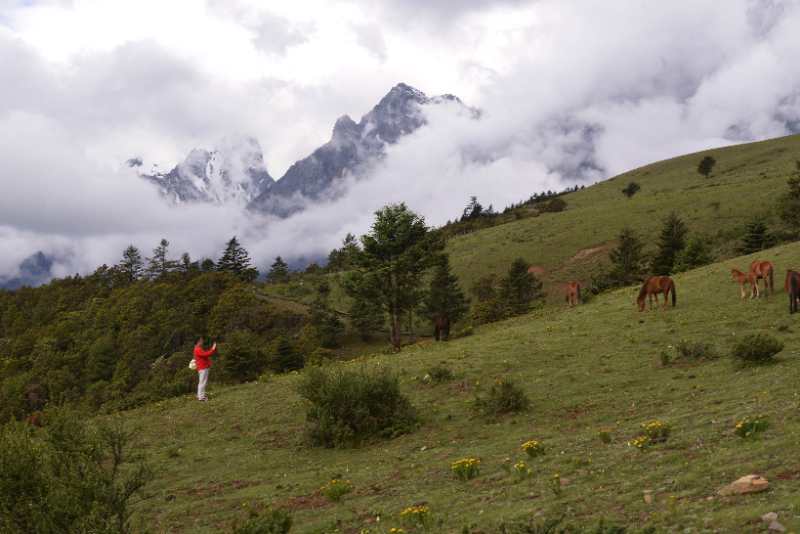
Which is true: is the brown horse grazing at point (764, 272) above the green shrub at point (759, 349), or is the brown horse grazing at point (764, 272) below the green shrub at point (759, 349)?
above

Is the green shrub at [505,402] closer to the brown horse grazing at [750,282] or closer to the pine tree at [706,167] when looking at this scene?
the brown horse grazing at [750,282]

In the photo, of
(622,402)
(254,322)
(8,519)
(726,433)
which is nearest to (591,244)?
(254,322)

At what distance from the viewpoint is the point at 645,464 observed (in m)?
10.2

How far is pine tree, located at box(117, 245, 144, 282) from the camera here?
126 m

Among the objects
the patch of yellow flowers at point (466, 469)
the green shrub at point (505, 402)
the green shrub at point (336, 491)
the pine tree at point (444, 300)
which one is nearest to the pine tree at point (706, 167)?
the pine tree at point (444, 300)

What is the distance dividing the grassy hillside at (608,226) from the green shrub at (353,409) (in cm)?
4614

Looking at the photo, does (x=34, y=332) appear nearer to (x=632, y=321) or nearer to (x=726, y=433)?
(x=632, y=321)

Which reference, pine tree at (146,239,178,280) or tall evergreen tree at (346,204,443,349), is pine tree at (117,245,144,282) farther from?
tall evergreen tree at (346,204,443,349)

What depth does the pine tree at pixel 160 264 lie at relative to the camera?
396ft

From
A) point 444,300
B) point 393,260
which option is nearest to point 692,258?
point 393,260

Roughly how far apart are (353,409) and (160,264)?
12051cm

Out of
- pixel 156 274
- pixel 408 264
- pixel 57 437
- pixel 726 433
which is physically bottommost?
pixel 726 433

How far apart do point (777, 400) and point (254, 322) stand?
7377 centimetres

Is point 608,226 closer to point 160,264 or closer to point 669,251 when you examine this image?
point 669,251
